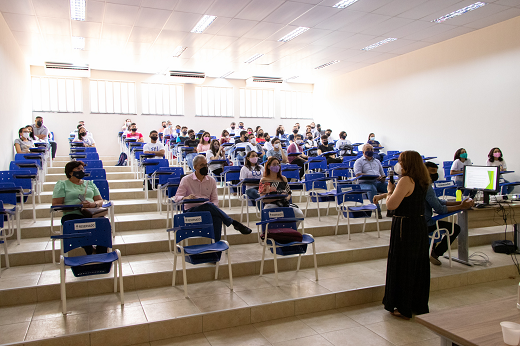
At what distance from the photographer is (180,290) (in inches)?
161

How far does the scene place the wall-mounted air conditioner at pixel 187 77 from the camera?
14439mm

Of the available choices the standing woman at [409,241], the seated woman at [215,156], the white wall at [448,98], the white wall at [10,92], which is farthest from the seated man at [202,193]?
the white wall at [448,98]

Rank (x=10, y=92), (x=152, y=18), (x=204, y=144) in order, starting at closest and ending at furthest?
(x=152, y=18) < (x=10, y=92) < (x=204, y=144)

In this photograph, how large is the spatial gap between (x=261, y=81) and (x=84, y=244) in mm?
13122

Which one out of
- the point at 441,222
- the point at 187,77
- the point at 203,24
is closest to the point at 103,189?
the point at 441,222

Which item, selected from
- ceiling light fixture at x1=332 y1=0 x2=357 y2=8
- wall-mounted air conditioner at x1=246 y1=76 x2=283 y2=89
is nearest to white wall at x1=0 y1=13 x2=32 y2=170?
ceiling light fixture at x1=332 y1=0 x2=357 y2=8

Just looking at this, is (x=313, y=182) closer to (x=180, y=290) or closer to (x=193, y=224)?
(x=193, y=224)

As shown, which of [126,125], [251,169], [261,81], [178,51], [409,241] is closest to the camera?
[409,241]

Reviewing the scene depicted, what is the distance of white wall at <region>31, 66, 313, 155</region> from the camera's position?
1412cm

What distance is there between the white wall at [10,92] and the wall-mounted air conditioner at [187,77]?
4.89 m

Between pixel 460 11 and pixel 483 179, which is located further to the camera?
pixel 460 11

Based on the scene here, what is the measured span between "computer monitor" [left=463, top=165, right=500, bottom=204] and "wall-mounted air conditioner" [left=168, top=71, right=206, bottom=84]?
11373mm

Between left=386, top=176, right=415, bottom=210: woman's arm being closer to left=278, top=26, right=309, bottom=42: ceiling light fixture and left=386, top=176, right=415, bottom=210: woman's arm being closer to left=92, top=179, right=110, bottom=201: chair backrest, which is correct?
left=92, top=179, right=110, bottom=201: chair backrest

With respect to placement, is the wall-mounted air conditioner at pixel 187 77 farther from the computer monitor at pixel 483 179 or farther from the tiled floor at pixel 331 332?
the tiled floor at pixel 331 332
